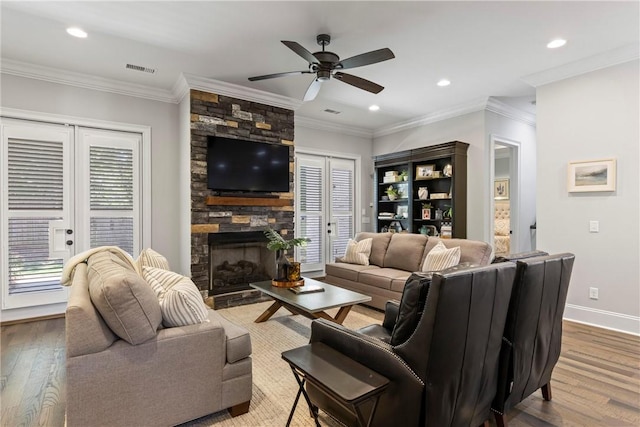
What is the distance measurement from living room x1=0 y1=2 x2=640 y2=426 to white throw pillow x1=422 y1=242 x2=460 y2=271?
111 cm

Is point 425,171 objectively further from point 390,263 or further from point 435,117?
point 390,263

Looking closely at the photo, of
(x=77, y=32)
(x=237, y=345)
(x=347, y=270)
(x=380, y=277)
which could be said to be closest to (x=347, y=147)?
(x=347, y=270)

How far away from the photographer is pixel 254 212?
481cm

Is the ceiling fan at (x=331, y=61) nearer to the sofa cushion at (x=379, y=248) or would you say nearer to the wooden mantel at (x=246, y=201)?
the wooden mantel at (x=246, y=201)

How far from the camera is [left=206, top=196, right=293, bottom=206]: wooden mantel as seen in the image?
14.4 ft

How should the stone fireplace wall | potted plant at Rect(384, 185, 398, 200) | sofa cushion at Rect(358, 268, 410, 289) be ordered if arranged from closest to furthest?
sofa cushion at Rect(358, 268, 410, 289) → the stone fireplace wall → potted plant at Rect(384, 185, 398, 200)

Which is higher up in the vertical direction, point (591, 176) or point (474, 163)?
point (474, 163)

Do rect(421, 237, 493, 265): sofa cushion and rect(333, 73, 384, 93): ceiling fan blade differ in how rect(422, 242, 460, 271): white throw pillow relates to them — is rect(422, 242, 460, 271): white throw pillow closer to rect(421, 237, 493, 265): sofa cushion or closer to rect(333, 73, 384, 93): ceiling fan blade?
rect(421, 237, 493, 265): sofa cushion

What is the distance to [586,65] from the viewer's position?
370 cm

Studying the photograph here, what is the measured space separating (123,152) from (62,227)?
1149 millimetres

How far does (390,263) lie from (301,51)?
2991 millimetres

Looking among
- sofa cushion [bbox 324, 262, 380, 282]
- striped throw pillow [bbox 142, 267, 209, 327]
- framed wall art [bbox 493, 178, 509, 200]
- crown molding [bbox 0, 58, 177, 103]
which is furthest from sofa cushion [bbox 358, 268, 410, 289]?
framed wall art [bbox 493, 178, 509, 200]

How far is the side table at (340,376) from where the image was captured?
4.39 ft

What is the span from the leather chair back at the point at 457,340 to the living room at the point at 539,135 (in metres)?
2.66
